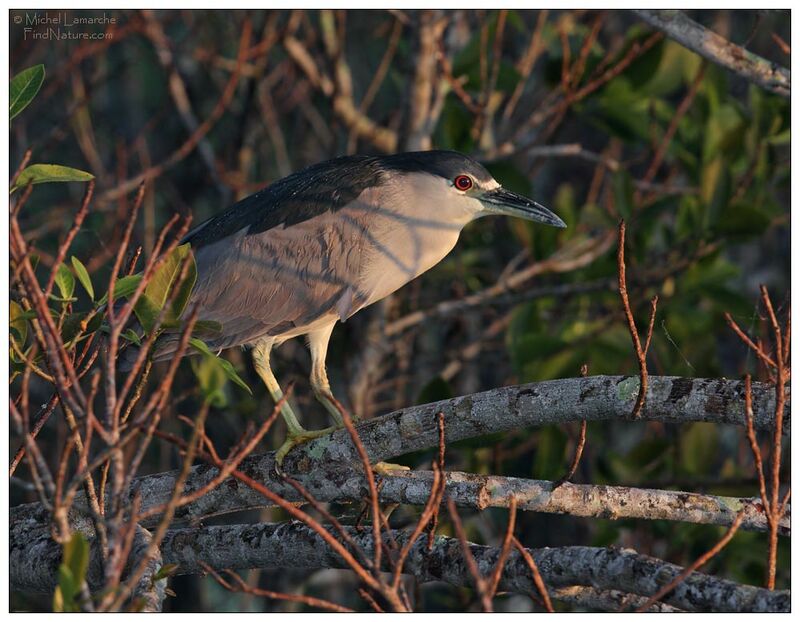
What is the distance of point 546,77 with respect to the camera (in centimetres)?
482

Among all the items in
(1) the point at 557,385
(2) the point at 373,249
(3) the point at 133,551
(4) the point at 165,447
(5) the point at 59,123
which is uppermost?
(5) the point at 59,123

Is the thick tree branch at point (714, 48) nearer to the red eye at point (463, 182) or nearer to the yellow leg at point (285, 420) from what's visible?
the red eye at point (463, 182)

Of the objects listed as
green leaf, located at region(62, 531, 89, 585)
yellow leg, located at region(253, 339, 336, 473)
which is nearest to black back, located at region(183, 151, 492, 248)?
yellow leg, located at region(253, 339, 336, 473)

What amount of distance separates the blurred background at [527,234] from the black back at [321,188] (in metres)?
0.55

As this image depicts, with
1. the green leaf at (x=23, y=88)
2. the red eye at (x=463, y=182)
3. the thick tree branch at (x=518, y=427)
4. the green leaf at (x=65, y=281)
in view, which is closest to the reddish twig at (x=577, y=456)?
the thick tree branch at (x=518, y=427)

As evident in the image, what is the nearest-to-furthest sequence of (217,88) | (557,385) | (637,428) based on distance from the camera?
(557,385), (637,428), (217,88)

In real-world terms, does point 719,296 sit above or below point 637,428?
above

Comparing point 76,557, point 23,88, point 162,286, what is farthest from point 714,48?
point 76,557

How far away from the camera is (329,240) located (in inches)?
148

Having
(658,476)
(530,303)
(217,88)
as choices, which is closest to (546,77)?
(530,303)

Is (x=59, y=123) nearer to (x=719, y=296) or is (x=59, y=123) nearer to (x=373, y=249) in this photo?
(x=373, y=249)

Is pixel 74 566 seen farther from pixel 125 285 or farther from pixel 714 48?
pixel 714 48

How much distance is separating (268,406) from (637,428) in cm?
232

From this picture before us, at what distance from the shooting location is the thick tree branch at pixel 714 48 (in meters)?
3.40
